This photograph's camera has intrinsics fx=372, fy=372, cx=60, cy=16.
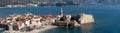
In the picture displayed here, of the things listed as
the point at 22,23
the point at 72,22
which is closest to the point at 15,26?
the point at 22,23

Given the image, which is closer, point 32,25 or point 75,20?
point 32,25

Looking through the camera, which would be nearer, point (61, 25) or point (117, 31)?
point (117, 31)

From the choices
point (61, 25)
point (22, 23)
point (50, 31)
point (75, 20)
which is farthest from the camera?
point (75, 20)

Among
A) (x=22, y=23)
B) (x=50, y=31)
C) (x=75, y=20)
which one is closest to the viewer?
(x=50, y=31)

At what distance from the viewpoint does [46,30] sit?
66188 millimetres

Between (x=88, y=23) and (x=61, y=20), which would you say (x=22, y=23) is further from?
(x=88, y=23)

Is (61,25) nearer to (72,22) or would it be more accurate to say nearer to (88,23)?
(72,22)

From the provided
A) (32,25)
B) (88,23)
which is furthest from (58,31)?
(88,23)

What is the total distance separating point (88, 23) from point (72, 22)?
8.52 metres

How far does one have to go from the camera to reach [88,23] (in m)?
→ 82.2

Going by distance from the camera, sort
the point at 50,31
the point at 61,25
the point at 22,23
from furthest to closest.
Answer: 1. the point at 61,25
2. the point at 22,23
3. the point at 50,31

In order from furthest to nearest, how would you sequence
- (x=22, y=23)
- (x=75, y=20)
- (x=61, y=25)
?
(x=75, y=20)
(x=61, y=25)
(x=22, y=23)

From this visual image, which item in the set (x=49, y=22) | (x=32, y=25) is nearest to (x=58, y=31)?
(x=32, y=25)

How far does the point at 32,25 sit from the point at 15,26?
462cm
